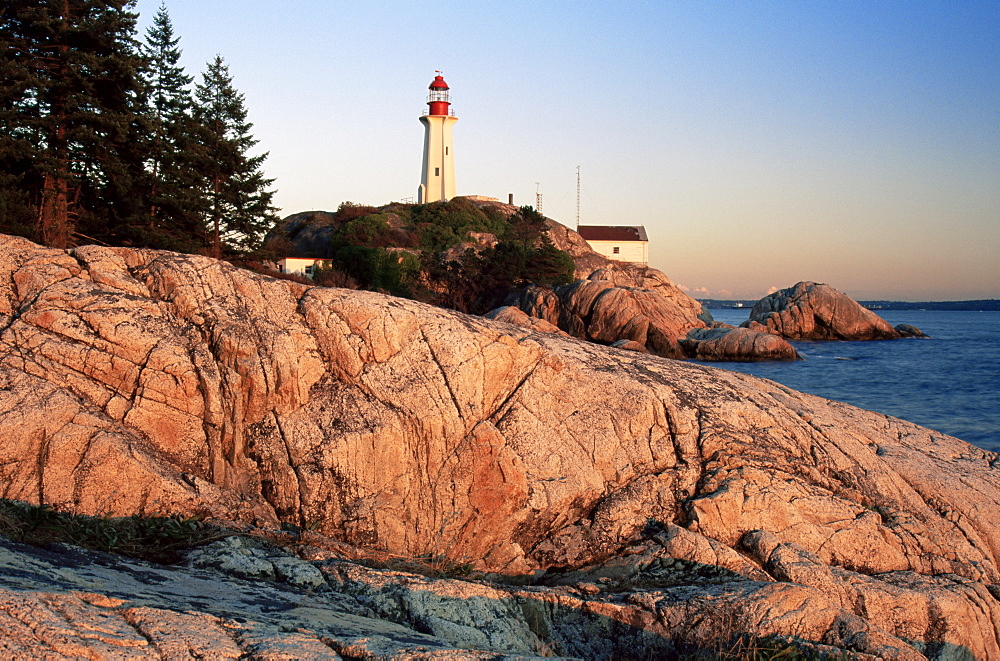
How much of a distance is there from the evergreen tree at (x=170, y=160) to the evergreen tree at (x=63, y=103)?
1.28m

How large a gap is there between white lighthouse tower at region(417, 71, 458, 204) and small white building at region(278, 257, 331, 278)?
19697 mm

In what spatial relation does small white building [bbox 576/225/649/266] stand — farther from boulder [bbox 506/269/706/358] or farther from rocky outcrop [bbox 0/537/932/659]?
rocky outcrop [bbox 0/537/932/659]

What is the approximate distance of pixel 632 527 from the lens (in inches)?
284

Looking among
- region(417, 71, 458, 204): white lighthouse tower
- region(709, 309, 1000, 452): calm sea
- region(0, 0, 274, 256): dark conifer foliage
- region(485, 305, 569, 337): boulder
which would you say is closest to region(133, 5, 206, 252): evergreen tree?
region(0, 0, 274, 256): dark conifer foliage

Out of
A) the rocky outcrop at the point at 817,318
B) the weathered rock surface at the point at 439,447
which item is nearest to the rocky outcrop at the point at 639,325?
the rocky outcrop at the point at 817,318

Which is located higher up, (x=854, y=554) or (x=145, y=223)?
(x=145, y=223)

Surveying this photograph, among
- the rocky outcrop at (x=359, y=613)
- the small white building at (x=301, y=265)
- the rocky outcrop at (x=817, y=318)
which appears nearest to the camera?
the rocky outcrop at (x=359, y=613)

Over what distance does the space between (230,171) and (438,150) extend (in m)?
36.3

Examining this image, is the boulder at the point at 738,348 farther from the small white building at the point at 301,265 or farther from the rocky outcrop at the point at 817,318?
the small white building at the point at 301,265

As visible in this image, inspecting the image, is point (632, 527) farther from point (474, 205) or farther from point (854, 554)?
point (474, 205)

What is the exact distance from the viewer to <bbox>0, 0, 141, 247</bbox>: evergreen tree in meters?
20.5

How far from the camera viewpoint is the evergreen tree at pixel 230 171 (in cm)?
3378

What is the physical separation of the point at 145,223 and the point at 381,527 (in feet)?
71.6

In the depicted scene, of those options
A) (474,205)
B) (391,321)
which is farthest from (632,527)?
(474,205)
